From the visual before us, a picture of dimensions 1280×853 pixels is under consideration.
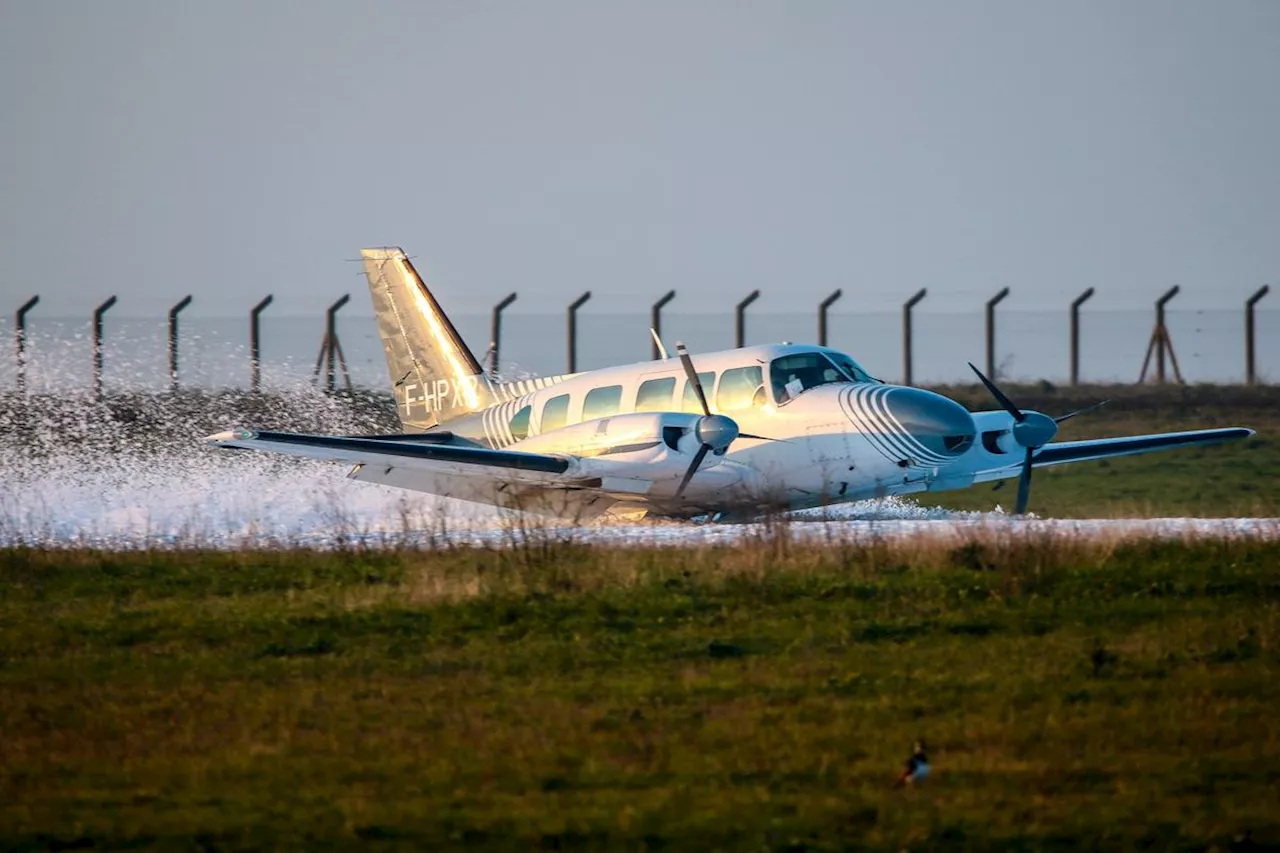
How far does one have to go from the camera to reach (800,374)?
22375mm

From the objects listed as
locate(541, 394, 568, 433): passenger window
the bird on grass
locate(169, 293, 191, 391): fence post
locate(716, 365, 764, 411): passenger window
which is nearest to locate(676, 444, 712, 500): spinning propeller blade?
locate(716, 365, 764, 411): passenger window

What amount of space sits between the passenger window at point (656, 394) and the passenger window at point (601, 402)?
38 centimetres

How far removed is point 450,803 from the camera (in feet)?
27.8

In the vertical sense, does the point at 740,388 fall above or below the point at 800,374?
below

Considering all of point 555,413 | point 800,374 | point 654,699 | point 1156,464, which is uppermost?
point 800,374

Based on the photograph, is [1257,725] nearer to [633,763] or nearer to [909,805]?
[909,805]

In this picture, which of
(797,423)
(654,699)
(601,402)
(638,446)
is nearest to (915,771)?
(654,699)

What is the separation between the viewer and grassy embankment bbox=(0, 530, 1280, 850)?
8.14 metres

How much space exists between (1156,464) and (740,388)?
17811mm

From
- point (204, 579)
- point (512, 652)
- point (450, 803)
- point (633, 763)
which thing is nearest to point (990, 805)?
point (633, 763)

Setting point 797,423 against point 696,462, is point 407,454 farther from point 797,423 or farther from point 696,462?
point 797,423

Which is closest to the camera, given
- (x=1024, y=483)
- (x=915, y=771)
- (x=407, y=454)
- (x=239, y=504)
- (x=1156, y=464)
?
(x=915, y=771)

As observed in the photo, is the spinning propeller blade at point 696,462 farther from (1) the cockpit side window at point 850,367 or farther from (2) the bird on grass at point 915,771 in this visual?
(2) the bird on grass at point 915,771

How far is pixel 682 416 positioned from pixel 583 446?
137 cm
